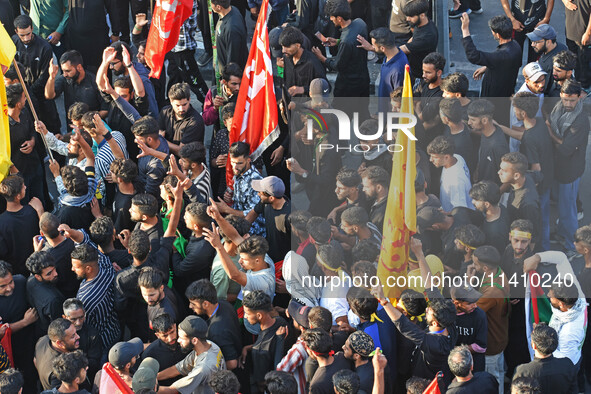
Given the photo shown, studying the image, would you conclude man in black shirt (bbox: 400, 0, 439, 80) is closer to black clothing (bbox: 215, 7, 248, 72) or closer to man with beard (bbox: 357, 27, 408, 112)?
man with beard (bbox: 357, 27, 408, 112)

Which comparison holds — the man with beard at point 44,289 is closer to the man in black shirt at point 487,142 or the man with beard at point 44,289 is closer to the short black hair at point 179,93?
the short black hair at point 179,93

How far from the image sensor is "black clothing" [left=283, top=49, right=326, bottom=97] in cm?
1117

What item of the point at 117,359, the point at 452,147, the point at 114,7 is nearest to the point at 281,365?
the point at 117,359

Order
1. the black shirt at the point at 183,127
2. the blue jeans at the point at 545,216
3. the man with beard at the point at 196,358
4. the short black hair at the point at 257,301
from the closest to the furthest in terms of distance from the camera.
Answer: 1. the man with beard at the point at 196,358
2. the short black hair at the point at 257,301
3. the blue jeans at the point at 545,216
4. the black shirt at the point at 183,127

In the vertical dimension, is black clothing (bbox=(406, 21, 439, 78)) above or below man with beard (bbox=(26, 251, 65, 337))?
above

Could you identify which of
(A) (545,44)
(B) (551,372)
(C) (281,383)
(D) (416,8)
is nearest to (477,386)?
(B) (551,372)

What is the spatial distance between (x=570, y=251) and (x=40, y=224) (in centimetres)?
535

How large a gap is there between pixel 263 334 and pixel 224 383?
0.94m

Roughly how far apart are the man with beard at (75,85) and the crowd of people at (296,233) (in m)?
0.03

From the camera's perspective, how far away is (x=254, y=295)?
297 inches

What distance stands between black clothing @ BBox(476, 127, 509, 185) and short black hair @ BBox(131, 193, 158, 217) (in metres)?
3.16

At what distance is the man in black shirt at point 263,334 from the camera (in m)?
7.54

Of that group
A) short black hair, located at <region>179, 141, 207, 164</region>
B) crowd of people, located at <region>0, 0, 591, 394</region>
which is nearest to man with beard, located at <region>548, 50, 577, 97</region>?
crowd of people, located at <region>0, 0, 591, 394</region>

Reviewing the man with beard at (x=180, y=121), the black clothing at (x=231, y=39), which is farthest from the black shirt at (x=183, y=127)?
the black clothing at (x=231, y=39)
